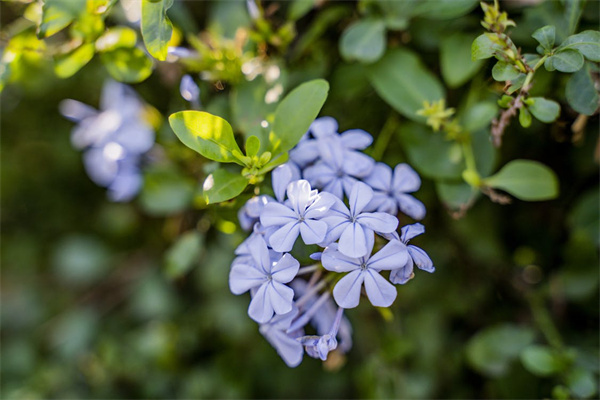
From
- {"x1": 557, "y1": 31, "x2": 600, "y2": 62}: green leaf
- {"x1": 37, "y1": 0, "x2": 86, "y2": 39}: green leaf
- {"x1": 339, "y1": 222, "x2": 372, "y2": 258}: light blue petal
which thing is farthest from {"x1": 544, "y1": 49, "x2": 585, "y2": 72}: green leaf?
{"x1": 37, "y1": 0, "x2": 86, "y2": 39}: green leaf

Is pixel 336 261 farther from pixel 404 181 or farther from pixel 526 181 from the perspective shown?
pixel 526 181

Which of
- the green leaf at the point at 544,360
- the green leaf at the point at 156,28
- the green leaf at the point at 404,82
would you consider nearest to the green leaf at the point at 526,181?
the green leaf at the point at 404,82

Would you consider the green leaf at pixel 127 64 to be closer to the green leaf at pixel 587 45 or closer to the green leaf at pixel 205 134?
the green leaf at pixel 205 134

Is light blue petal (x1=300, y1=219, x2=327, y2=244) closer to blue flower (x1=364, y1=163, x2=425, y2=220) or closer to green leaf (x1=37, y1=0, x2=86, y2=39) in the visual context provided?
blue flower (x1=364, y1=163, x2=425, y2=220)

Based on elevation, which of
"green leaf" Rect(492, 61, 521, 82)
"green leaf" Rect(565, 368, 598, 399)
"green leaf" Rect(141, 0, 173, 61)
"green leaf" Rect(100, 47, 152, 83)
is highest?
"green leaf" Rect(141, 0, 173, 61)

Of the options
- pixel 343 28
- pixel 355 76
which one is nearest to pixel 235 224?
pixel 355 76

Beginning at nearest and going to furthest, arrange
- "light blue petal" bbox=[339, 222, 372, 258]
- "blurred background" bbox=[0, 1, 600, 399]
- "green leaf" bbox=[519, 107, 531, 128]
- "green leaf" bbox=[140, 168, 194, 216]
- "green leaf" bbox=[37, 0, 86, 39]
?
"light blue petal" bbox=[339, 222, 372, 258] → "green leaf" bbox=[519, 107, 531, 128] → "green leaf" bbox=[37, 0, 86, 39] → "blurred background" bbox=[0, 1, 600, 399] → "green leaf" bbox=[140, 168, 194, 216]
